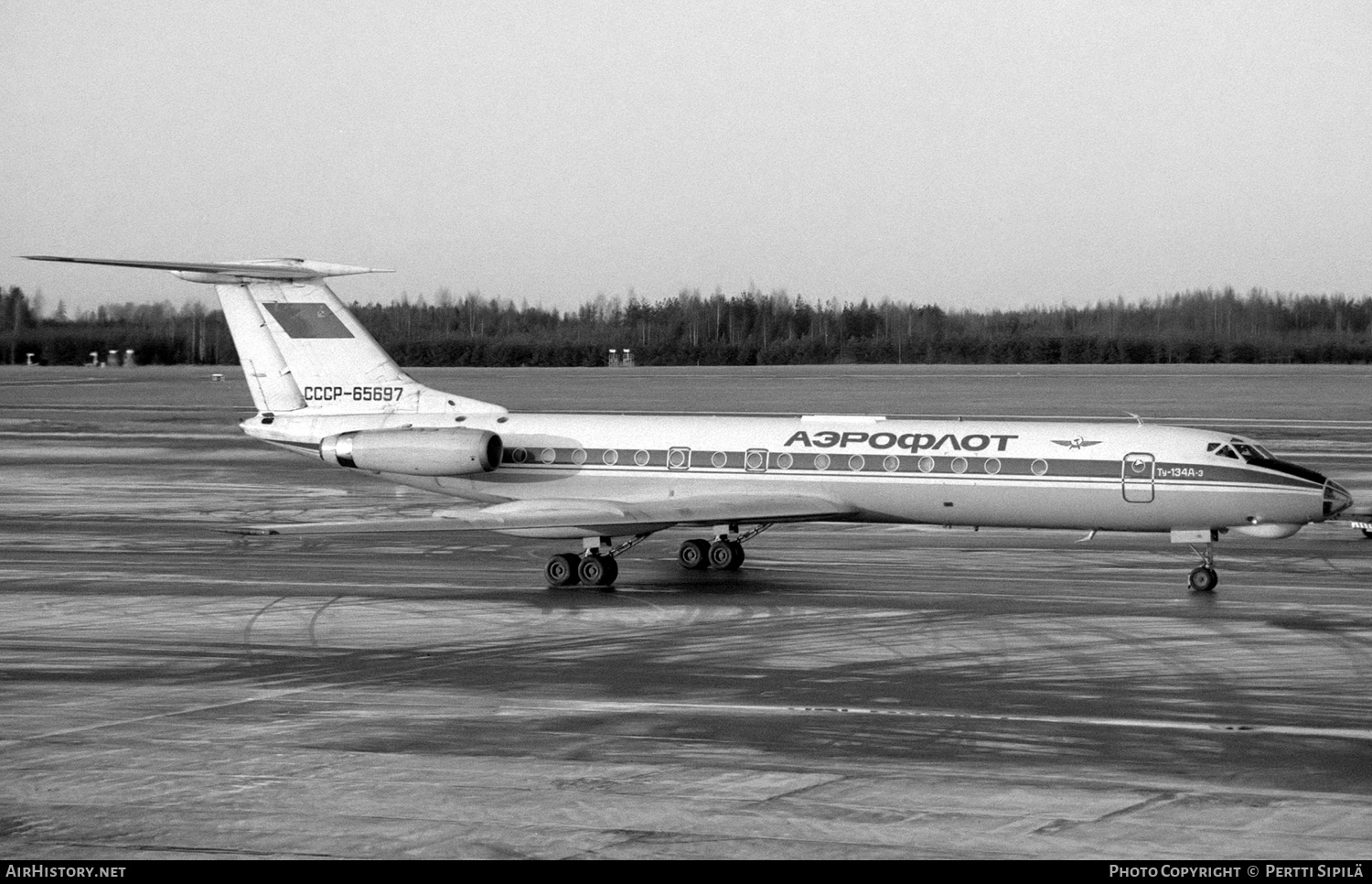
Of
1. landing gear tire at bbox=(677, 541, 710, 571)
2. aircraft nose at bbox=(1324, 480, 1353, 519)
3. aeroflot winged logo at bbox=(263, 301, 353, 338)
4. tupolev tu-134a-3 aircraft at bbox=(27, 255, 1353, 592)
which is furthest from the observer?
aeroflot winged logo at bbox=(263, 301, 353, 338)

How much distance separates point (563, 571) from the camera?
2250 centimetres

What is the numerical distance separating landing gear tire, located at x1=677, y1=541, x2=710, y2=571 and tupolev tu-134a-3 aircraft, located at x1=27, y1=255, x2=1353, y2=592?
0.04m

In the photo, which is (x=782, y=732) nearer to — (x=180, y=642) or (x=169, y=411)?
(x=180, y=642)

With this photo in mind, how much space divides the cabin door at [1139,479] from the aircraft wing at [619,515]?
A: 3911mm

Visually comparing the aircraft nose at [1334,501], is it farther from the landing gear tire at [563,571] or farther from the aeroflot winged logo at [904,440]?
the landing gear tire at [563,571]

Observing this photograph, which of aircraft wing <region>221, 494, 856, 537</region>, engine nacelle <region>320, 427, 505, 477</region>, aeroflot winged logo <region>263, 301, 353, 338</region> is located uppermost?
aeroflot winged logo <region>263, 301, 353, 338</region>

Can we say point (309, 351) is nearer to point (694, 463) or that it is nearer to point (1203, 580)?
point (694, 463)

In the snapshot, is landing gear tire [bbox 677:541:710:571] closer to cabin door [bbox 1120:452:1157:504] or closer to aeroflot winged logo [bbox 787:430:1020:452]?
aeroflot winged logo [bbox 787:430:1020:452]

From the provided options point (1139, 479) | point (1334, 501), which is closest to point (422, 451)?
point (1139, 479)

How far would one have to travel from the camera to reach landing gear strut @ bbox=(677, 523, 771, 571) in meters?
24.2

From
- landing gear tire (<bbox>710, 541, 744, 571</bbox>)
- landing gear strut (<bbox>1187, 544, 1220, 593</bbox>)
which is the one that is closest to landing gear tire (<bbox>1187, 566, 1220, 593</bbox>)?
landing gear strut (<bbox>1187, 544, 1220, 593</bbox>)

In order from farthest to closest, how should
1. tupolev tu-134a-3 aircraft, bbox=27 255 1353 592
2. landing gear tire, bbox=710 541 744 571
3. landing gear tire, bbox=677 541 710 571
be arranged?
landing gear tire, bbox=677 541 710 571 < landing gear tire, bbox=710 541 744 571 < tupolev tu-134a-3 aircraft, bbox=27 255 1353 592

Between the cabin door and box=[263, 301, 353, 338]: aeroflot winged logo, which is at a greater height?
box=[263, 301, 353, 338]: aeroflot winged logo

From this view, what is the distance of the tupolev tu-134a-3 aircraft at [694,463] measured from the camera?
22141 millimetres
